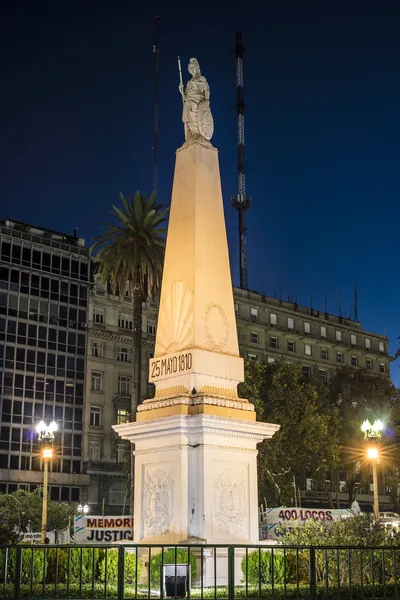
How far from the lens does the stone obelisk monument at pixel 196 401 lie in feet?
55.4

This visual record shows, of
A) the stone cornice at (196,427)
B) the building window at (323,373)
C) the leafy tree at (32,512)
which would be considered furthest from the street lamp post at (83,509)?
the stone cornice at (196,427)

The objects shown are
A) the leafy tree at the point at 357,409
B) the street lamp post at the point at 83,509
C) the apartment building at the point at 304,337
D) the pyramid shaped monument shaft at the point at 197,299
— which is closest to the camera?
the pyramid shaped monument shaft at the point at 197,299

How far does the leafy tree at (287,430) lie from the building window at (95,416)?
18844 millimetres

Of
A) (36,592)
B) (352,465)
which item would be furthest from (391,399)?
(36,592)

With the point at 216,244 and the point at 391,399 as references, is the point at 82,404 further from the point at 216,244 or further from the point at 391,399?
the point at 216,244

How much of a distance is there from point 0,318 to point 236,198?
31935mm

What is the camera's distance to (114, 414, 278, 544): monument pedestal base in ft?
54.9

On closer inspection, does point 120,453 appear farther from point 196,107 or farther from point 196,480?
point 196,480

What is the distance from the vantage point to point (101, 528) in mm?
33906

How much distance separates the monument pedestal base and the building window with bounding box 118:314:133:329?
56.0m

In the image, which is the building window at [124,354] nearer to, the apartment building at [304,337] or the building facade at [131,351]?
the building facade at [131,351]

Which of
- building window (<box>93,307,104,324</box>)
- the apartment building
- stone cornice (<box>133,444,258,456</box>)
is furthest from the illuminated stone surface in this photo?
the apartment building

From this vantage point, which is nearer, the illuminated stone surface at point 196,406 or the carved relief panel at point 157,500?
the illuminated stone surface at point 196,406

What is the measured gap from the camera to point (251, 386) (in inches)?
2063
